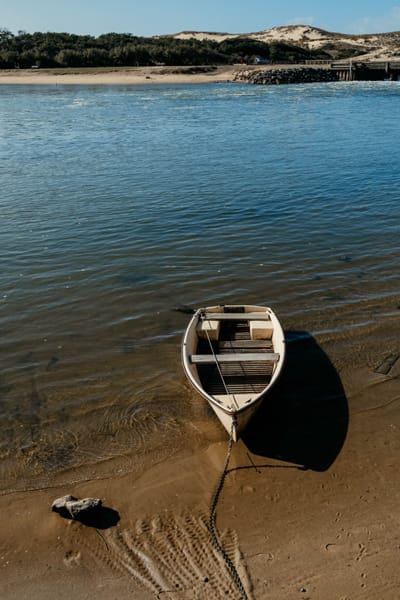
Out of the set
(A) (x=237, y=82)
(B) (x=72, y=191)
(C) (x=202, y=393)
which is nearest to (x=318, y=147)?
(B) (x=72, y=191)

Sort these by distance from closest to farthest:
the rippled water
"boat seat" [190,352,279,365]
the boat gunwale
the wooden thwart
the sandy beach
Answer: the boat gunwale
the rippled water
"boat seat" [190,352,279,365]
the wooden thwart
the sandy beach

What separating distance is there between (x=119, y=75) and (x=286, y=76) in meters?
33.7

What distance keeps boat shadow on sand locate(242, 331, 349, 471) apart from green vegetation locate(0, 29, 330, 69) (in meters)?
112

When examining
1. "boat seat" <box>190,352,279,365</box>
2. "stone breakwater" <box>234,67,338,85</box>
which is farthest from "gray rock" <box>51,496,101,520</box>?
"stone breakwater" <box>234,67,338,85</box>

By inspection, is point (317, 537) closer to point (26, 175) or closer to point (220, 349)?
point (220, 349)

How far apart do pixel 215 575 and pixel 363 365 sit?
510 cm

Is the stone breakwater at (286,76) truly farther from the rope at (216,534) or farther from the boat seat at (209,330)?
the rope at (216,534)

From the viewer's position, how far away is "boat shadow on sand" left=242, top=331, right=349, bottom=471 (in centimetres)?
755

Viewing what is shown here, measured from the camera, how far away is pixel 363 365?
939 cm

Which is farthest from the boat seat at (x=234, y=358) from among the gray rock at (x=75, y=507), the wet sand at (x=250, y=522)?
the gray rock at (x=75, y=507)

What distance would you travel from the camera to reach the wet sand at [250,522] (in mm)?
5680

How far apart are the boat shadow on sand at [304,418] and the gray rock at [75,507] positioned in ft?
8.31

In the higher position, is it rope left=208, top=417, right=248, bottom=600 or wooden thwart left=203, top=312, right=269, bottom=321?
wooden thwart left=203, top=312, right=269, bottom=321

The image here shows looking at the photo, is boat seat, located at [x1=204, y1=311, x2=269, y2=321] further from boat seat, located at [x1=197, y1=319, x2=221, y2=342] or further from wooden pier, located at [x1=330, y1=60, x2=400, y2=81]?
wooden pier, located at [x1=330, y1=60, x2=400, y2=81]
